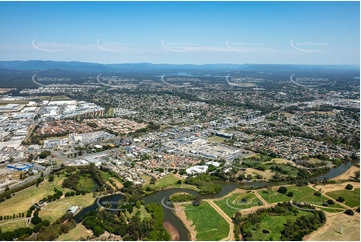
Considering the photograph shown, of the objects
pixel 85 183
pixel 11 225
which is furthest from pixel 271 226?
pixel 11 225

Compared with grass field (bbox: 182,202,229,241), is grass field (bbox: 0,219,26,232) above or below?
above

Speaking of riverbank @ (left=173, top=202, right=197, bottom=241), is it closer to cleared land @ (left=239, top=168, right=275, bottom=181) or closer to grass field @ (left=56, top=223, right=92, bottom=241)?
grass field @ (left=56, top=223, right=92, bottom=241)

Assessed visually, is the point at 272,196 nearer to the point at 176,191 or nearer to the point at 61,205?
the point at 176,191

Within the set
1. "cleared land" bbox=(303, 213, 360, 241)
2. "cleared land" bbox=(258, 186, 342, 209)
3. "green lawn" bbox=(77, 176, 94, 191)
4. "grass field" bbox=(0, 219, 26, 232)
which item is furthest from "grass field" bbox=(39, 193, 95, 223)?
"cleared land" bbox=(303, 213, 360, 241)

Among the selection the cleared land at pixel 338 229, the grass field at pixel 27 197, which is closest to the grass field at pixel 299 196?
the cleared land at pixel 338 229

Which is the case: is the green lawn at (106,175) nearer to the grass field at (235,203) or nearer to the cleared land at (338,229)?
the grass field at (235,203)

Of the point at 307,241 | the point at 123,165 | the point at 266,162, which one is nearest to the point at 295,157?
the point at 266,162
